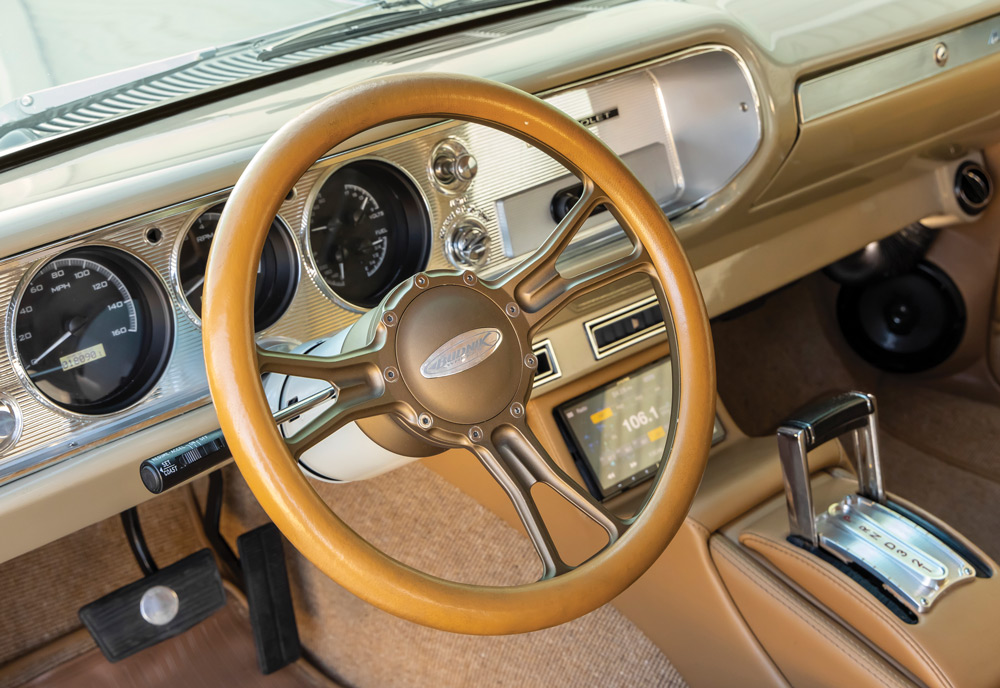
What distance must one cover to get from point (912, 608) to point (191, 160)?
1.03 metres

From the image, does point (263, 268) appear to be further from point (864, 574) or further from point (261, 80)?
point (864, 574)

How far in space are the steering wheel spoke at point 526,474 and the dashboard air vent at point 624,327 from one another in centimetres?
51

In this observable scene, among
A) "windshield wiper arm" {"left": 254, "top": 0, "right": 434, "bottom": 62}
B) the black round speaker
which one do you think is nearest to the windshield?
"windshield wiper arm" {"left": 254, "top": 0, "right": 434, "bottom": 62}

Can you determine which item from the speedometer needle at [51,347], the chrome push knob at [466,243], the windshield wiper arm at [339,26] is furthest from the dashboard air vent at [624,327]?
the speedometer needle at [51,347]

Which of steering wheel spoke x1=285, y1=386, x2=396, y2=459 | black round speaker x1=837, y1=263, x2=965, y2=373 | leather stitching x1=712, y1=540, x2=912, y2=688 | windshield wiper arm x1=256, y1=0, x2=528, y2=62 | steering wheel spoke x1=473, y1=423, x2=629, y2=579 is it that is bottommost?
black round speaker x1=837, y1=263, x2=965, y2=373

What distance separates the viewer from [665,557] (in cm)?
129

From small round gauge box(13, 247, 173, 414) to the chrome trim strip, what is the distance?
1046 millimetres

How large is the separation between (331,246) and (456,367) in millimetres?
448

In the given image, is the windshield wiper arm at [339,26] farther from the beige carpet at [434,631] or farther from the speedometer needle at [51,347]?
the beige carpet at [434,631]

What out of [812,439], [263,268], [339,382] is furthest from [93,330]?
[812,439]

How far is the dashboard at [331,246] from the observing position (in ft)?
3.27

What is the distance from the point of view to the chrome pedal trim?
3.68 ft

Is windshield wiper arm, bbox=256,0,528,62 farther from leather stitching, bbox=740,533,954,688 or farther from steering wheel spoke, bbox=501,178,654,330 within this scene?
leather stitching, bbox=740,533,954,688

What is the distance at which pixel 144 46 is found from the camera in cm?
123
